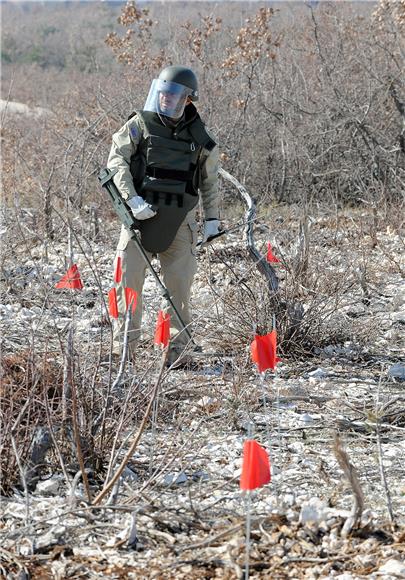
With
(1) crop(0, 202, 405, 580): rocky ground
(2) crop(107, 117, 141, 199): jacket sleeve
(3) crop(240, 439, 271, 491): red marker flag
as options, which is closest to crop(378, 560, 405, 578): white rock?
(1) crop(0, 202, 405, 580): rocky ground

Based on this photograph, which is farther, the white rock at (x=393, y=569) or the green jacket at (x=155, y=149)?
the green jacket at (x=155, y=149)

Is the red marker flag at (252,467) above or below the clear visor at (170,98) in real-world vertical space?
below

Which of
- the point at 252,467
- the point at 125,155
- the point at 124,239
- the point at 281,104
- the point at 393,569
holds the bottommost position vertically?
the point at 393,569

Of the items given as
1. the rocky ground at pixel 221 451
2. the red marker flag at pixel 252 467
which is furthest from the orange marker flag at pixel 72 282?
the red marker flag at pixel 252 467

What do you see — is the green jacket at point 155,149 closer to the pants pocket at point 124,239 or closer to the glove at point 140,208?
the glove at point 140,208

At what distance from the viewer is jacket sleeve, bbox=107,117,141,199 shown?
5.32 meters

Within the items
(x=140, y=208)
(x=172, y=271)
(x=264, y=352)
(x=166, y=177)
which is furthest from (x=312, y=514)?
(x=166, y=177)

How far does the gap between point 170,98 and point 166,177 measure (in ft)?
1.49

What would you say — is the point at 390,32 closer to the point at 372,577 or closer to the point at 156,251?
the point at 156,251

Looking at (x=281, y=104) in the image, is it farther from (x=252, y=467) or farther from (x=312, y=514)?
(x=252, y=467)

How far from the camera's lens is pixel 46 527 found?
334 cm

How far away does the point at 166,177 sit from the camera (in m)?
5.45

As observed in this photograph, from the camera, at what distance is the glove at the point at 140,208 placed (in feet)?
17.3

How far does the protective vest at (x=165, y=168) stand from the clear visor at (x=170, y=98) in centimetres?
7
